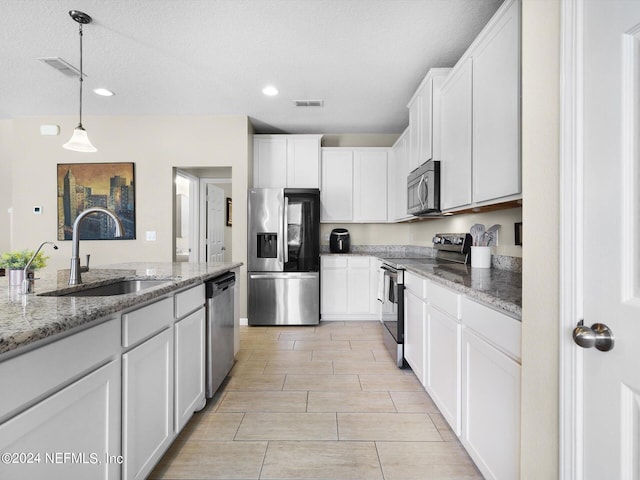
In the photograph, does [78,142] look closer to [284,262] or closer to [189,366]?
[189,366]

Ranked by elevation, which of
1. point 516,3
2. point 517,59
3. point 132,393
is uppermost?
point 516,3

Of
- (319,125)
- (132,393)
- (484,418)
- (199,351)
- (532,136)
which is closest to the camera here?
Result: (532,136)

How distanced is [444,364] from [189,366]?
1.44 m

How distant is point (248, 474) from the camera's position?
1.53m

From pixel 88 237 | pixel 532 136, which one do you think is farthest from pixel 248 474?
pixel 88 237

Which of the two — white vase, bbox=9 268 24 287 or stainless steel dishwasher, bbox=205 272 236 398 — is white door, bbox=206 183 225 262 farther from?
white vase, bbox=9 268 24 287

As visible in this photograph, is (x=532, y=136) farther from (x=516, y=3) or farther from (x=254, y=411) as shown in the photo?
(x=254, y=411)

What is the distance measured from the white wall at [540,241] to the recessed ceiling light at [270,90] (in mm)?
2618

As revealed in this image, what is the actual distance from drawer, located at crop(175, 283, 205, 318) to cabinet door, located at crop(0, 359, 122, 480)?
1.73 ft

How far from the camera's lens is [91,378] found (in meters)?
1.01

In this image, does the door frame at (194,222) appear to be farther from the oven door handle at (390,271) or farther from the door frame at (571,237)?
the door frame at (571,237)

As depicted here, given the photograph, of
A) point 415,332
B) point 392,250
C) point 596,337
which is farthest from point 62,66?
point 392,250

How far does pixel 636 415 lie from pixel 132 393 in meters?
1.53

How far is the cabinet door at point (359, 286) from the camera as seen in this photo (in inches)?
168
